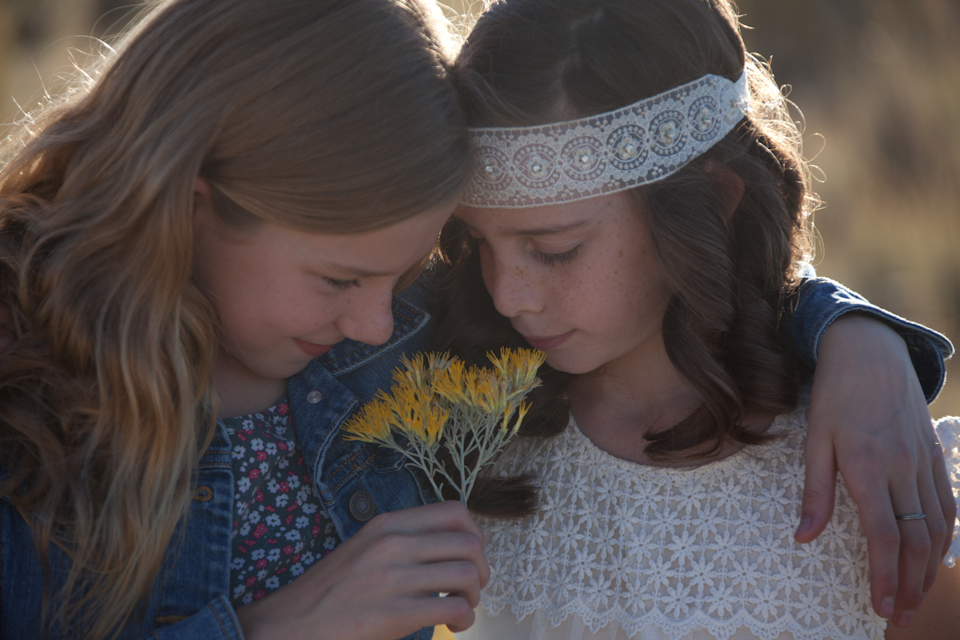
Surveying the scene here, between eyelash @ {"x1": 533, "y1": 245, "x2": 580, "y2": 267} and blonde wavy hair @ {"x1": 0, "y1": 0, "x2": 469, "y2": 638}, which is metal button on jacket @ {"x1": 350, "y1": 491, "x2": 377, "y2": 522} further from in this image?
eyelash @ {"x1": 533, "y1": 245, "x2": 580, "y2": 267}

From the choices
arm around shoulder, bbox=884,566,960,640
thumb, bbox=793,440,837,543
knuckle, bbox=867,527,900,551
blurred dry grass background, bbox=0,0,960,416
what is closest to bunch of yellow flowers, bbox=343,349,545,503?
thumb, bbox=793,440,837,543

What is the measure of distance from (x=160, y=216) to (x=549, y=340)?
95 centimetres

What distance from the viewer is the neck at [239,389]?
1734 millimetres

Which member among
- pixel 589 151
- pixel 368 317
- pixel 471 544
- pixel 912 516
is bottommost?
pixel 912 516

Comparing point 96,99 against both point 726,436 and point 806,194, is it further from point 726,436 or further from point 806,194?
point 806,194

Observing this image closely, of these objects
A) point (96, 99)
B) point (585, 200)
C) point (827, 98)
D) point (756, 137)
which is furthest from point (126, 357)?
point (827, 98)

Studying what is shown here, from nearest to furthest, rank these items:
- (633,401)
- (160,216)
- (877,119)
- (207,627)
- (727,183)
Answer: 1. (207,627)
2. (160,216)
3. (727,183)
4. (633,401)
5. (877,119)

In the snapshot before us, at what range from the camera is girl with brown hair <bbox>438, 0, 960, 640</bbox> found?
5.55 feet

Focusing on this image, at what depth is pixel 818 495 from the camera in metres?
1.52

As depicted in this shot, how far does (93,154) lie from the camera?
1527mm

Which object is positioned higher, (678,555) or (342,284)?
(342,284)

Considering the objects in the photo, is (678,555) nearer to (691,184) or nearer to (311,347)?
(691,184)

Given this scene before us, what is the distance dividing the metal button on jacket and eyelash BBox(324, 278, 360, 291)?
0.50m

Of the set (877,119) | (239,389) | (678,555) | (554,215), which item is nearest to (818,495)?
(678,555)
